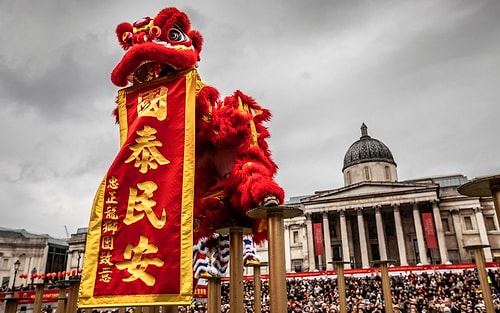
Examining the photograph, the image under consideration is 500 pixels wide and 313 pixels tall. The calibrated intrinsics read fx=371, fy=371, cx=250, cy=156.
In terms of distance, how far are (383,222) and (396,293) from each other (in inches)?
918

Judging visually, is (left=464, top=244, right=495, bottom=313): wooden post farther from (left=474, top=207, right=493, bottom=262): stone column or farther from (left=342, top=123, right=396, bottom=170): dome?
(left=342, top=123, right=396, bottom=170): dome

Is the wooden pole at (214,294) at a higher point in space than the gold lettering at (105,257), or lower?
lower

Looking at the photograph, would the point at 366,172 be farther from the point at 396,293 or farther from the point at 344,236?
the point at 396,293

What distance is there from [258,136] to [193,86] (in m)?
1.18

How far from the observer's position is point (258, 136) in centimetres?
543

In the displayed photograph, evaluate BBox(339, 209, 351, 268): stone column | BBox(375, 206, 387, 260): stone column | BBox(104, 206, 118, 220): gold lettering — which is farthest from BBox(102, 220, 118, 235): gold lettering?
BBox(339, 209, 351, 268): stone column

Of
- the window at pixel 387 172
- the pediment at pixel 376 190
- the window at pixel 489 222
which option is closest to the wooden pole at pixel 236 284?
the pediment at pixel 376 190

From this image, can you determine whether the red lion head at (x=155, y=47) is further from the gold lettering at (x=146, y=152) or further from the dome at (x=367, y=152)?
the dome at (x=367, y=152)

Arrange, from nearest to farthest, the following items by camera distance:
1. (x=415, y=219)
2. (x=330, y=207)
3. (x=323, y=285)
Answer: (x=323, y=285), (x=415, y=219), (x=330, y=207)

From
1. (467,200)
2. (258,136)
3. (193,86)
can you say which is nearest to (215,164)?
(258,136)

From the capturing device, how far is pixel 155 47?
4.86 m

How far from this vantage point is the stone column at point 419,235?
123ft

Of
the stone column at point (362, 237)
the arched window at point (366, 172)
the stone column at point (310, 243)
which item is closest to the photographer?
the stone column at point (362, 237)

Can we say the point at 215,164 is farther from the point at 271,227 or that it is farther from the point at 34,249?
the point at 34,249
